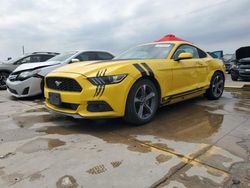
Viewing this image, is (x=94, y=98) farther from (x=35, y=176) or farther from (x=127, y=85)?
(x=35, y=176)

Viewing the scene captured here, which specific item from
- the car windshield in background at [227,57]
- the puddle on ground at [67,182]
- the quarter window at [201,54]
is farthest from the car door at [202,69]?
the car windshield in background at [227,57]

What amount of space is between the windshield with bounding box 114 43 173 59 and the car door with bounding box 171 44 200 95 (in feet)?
0.61

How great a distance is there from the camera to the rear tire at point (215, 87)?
18.2ft

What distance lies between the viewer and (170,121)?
397 cm

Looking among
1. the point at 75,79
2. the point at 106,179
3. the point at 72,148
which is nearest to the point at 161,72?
the point at 75,79

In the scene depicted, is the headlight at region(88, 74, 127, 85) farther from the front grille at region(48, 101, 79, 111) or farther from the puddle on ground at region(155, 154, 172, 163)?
the puddle on ground at region(155, 154, 172, 163)

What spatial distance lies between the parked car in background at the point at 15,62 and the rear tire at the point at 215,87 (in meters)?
6.21

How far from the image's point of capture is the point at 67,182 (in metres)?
2.12

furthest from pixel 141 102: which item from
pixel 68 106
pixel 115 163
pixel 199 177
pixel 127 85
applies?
pixel 199 177

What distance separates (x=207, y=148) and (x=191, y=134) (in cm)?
51

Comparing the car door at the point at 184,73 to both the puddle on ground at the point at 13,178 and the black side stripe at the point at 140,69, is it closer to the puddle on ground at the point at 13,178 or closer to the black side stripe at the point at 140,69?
the black side stripe at the point at 140,69

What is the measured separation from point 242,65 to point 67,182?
8494 millimetres

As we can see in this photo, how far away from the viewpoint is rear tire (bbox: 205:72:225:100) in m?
5.55

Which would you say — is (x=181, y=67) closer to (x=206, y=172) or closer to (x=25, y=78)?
(x=206, y=172)
